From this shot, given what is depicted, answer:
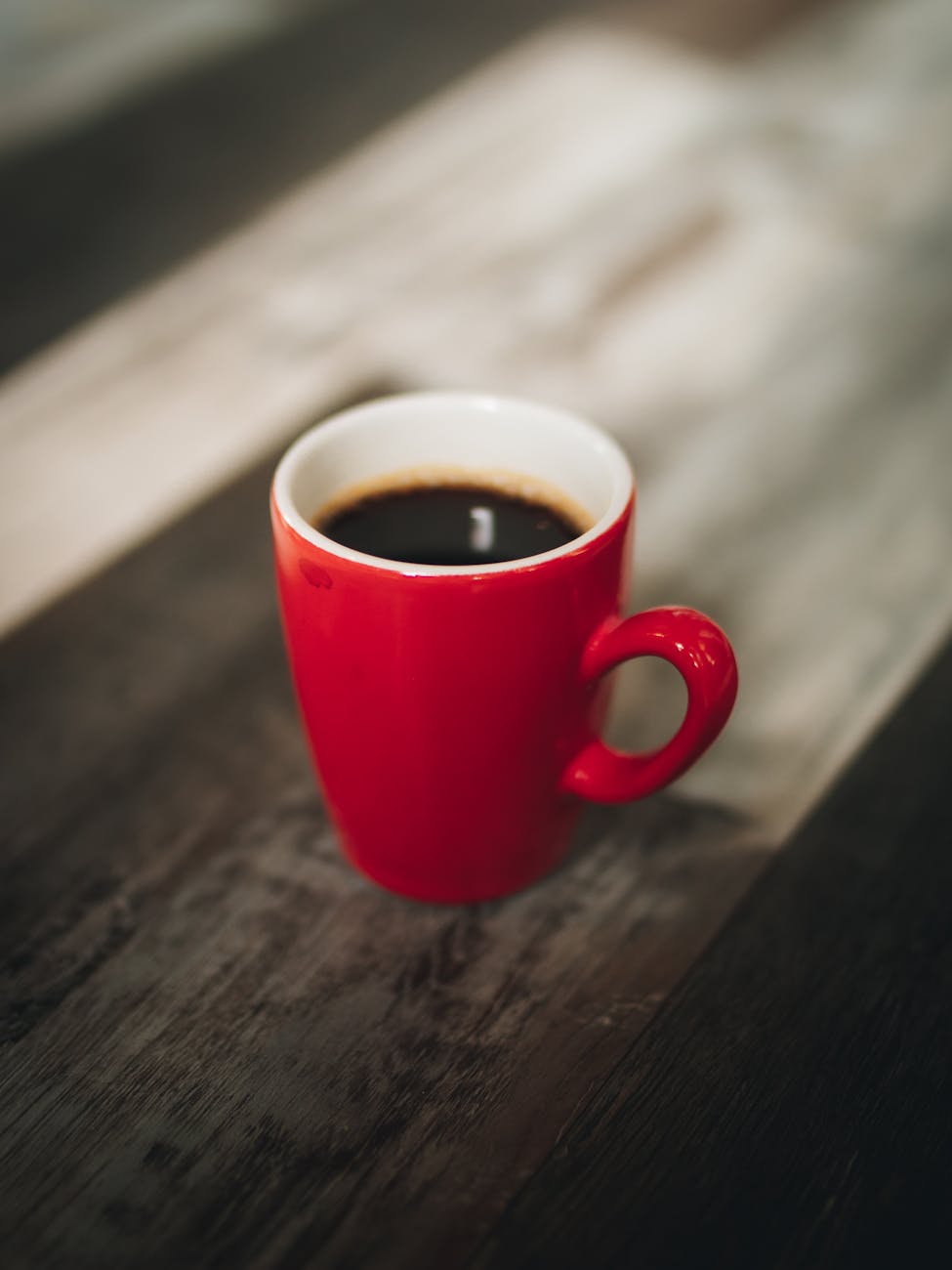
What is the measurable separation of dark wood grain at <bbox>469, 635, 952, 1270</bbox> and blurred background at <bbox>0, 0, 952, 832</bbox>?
0.20 feet

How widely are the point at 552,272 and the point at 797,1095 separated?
73 centimetres

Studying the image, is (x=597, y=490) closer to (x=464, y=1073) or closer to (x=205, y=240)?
(x=464, y=1073)

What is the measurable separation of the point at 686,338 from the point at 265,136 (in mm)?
511

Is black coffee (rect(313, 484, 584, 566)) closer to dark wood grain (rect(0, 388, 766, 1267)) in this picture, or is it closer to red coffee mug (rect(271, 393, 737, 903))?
red coffee mug (rect(271, 393, 737, 903))

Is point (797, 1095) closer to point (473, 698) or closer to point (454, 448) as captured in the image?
point (473, 698)

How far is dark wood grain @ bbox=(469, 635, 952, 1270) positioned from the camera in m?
0.42

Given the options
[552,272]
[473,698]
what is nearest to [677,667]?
[473,698]

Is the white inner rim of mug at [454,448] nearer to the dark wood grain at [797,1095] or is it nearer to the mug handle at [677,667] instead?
the mug handle at [677,667]

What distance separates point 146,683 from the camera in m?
0.66

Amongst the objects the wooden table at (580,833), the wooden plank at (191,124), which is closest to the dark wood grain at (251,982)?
the wooden table at (580,833)

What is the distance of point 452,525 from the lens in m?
0.55

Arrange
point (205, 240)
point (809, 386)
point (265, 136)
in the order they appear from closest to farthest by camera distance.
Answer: point (809, 386) < point (205, 240) < point (265, 136)

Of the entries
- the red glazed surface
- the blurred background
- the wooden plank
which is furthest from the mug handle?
the wooden plank

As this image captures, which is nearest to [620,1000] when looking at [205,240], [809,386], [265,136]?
[809,386]
